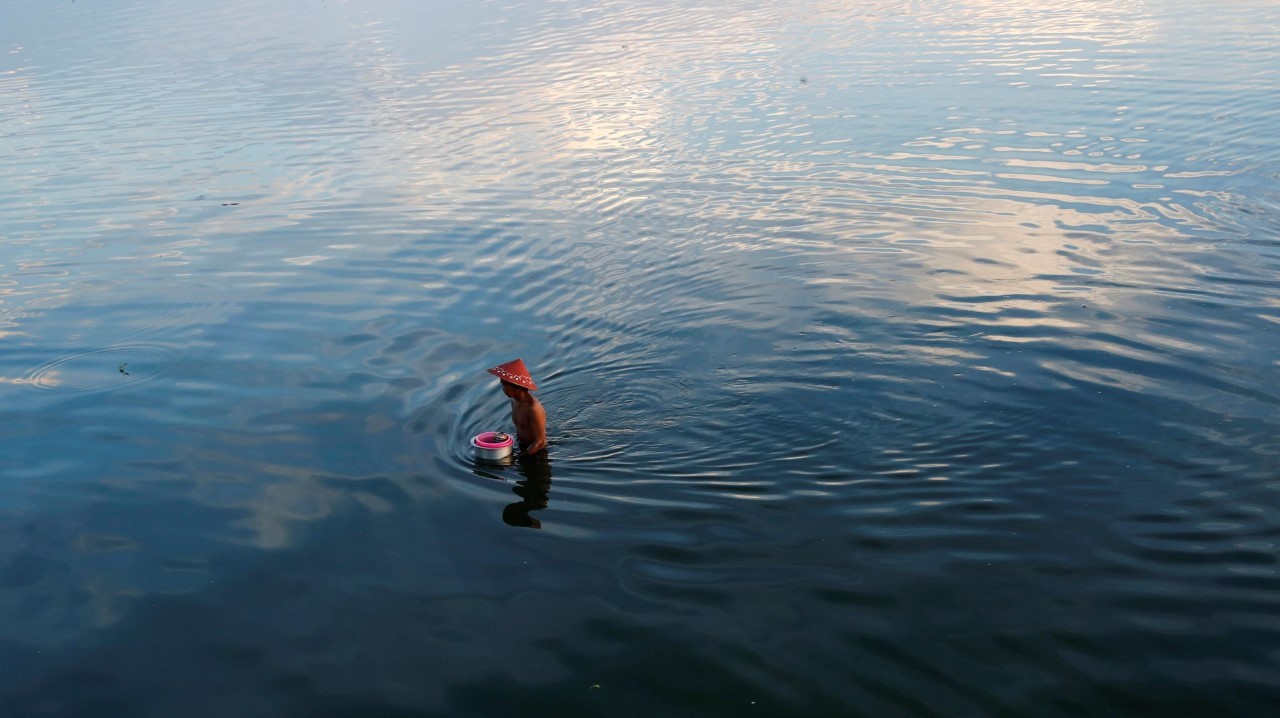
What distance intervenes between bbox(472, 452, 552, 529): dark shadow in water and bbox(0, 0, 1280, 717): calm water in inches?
1.9

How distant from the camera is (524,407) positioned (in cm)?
893

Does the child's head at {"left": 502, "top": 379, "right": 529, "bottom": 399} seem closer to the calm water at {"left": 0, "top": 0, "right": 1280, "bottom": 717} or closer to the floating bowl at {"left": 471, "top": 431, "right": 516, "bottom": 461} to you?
the floating bowl at {"left": 471, "top": 431, "right": 516, "bottom": 461}

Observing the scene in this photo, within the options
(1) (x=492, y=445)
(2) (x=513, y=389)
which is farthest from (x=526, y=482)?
(2) (x=513, y=389)

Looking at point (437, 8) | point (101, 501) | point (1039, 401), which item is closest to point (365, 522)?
point (101, 501)

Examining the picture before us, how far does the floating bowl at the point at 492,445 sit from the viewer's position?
8992 millimetres

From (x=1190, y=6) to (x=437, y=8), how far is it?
1225 inches

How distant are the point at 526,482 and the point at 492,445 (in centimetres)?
47

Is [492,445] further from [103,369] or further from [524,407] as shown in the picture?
[103,369]

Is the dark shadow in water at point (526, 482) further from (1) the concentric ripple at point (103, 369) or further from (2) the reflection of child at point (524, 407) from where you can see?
(1) the concentric ripple at point (103, 369)

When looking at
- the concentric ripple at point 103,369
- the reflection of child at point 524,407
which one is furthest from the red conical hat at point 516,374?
the concentric ripple at point 103,369

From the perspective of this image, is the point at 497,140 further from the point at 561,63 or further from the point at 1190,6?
the point at 1190,6

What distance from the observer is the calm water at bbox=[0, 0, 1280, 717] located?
21.8 feet

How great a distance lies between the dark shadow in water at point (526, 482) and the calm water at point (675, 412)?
49 mm

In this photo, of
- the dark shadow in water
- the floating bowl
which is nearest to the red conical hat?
the floating bowl
